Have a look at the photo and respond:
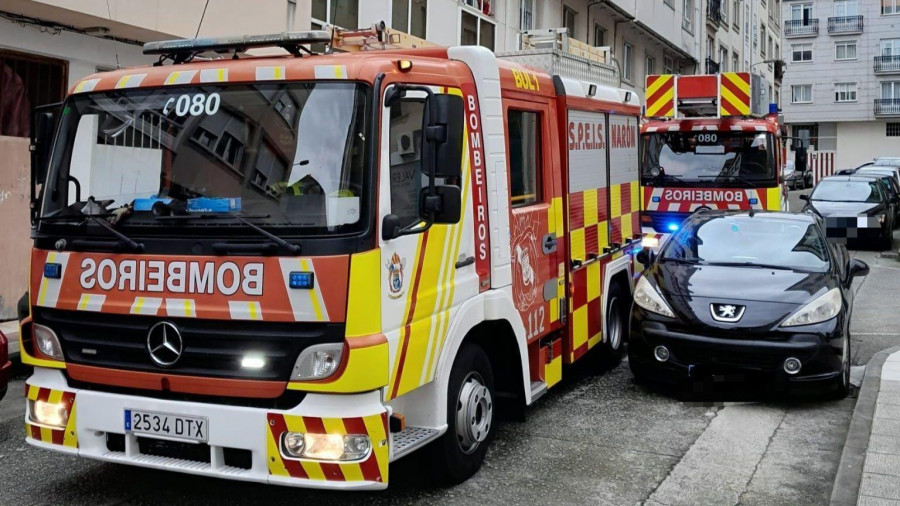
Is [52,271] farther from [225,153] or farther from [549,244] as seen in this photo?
[549,244]

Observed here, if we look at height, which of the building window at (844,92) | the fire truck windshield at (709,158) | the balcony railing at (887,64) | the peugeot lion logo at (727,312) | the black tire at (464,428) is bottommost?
the black tire at (464,428)

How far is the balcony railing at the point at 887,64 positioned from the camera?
6172cm

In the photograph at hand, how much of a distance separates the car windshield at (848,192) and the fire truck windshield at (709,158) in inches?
324

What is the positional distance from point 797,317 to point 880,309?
234 inches

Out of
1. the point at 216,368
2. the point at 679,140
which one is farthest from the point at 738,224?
the point at 216,368

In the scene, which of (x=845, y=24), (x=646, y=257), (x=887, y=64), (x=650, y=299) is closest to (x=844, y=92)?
(x=887, y=64)

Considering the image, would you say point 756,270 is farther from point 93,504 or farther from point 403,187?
point 93,504

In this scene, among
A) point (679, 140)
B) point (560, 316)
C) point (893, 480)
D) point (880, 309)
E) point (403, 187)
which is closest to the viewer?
point (403, 187)

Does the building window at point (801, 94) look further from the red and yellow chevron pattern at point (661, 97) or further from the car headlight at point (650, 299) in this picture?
the car headlight at point (650, 299)

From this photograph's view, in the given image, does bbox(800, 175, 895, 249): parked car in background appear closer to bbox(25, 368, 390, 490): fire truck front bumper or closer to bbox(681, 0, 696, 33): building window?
bbox(681, 0, 696, 33): building window

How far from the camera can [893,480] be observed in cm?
502

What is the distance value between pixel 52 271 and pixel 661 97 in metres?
10.9

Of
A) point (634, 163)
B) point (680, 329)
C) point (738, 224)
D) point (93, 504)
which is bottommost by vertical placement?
point (93, 504)

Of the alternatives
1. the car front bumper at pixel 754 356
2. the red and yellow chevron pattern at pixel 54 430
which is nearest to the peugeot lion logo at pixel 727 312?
the car front bumper at pixel 754 356
